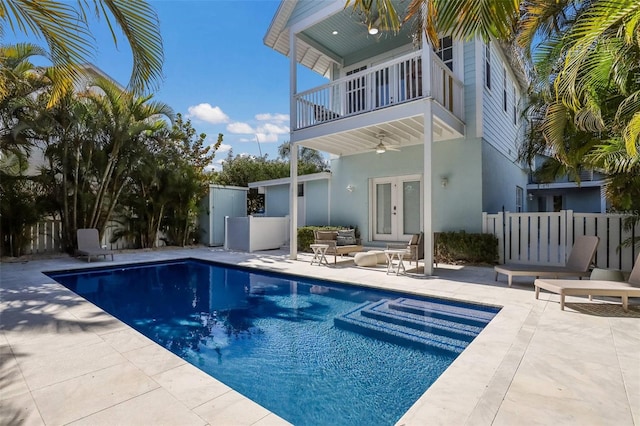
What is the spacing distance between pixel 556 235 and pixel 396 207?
182 inches

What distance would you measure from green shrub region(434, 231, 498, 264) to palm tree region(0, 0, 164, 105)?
819cm

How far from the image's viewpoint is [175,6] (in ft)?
23.2

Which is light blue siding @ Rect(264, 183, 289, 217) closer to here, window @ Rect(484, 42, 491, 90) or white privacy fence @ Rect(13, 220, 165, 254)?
white privacy fence @ Rect(13, 220, 165, 254)

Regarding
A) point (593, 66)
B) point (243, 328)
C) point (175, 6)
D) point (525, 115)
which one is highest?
point (175, 6)

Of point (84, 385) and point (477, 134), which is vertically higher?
point (477, 134)

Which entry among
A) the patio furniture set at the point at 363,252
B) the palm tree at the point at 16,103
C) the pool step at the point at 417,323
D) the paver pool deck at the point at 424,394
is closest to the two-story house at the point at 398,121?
the patio furniture set at the point at 363,252

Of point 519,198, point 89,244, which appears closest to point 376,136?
point 519,198

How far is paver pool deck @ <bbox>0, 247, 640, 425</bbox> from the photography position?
2434 millimetres

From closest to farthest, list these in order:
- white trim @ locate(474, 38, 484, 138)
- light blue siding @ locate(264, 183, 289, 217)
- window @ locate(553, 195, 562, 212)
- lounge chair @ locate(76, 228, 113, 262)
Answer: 1. white trim @ locate(474, 38, 484, 138)
2. lounge chair @ locate(76, 228, 113, 262)
3. light blue siding @ locate(264, 183, 289, 217)
4. window @ locate(553, 195, 562, 212)

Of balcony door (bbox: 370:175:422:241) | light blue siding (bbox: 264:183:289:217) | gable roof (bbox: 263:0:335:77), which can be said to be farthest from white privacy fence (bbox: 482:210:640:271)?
light blue siding (bbox: 264:183:289:217)

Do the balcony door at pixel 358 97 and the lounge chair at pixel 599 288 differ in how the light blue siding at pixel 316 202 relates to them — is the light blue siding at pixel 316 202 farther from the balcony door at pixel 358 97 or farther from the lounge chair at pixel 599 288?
the lounge chair at pixel 599 288

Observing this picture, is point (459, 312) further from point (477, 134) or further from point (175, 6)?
point (175, 6)

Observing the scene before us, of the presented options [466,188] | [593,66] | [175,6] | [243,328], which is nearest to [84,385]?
[243,328]

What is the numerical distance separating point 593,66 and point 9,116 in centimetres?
1328
